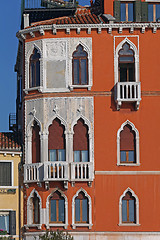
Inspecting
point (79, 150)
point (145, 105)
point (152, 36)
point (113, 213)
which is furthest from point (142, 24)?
point (113, 213)

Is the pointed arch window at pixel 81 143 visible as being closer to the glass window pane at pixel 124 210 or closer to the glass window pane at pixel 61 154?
the glass window pane at pixel 61 154

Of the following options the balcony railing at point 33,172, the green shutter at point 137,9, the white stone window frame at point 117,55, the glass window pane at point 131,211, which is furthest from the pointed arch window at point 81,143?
the green shutter at point 137,9

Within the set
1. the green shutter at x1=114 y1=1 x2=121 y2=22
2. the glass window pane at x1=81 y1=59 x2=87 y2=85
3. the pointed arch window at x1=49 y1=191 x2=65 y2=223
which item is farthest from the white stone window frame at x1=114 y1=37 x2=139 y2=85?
the pointed arch window at x1=49 y1=191 x2=65 y2=223

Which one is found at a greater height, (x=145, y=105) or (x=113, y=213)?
(x=145, y=105)

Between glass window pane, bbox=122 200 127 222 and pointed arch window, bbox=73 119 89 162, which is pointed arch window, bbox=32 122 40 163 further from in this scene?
glass window pane, bbox=122 200 127 222

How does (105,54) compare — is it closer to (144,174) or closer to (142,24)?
(142,24)

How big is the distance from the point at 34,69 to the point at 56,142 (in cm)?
439

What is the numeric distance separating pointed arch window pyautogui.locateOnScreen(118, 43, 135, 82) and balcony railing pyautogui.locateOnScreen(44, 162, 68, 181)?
5.86m

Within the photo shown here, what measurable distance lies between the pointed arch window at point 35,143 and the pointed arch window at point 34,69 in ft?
7.54

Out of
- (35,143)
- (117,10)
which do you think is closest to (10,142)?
(35,143)

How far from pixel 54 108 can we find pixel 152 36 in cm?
682

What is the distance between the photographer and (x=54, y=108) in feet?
139

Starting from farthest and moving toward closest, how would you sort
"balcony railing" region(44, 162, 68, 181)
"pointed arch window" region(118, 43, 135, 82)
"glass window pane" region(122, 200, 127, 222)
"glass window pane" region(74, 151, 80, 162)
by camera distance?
"pointed arch window" region(118, 43, 135, 82), "glass window pane" region(74, 151, 80, 162), "glass window pane" region(122, 200, 127, 222), "balcony railing" region(44, 162, 68, 181)

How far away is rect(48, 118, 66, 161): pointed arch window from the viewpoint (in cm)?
4238
